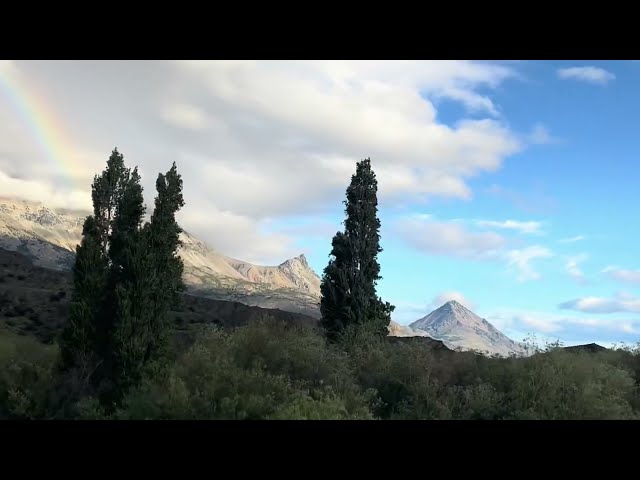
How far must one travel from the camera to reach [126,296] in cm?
2073

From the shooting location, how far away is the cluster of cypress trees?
20.4 m

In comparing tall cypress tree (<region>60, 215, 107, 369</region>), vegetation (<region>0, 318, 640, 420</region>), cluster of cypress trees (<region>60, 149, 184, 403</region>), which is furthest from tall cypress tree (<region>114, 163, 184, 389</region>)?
vegetation (<region>0, 318, 640, 420</region>)

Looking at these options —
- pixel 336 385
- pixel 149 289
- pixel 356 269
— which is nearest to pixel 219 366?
pixel 336 385

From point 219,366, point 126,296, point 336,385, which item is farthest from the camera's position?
point 126,296

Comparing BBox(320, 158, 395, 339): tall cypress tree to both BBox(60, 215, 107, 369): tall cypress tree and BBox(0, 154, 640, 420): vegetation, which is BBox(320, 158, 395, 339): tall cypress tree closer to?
BBox(0, 154, 640, 420): vegetation

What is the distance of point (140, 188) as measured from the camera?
→ 26047 mm

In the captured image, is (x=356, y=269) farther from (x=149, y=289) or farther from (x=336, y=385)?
(x=336, y=385)

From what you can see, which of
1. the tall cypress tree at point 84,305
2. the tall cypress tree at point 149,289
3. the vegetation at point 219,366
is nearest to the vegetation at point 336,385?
the vegetation at point 219,366

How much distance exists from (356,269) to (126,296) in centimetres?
1281

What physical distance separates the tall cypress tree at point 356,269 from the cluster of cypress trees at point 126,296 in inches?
372
